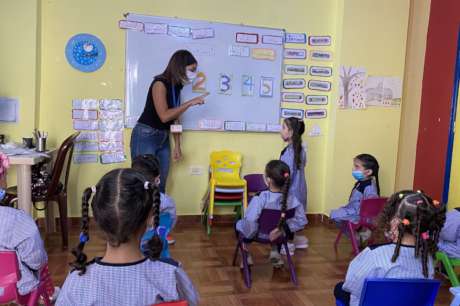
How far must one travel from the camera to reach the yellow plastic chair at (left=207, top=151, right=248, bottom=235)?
382 cm

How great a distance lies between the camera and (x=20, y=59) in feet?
11.7

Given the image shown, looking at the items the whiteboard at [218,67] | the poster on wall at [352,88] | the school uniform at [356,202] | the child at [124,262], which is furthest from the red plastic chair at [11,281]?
the poster on wall at [352,88]

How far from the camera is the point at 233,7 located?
13.4 ft

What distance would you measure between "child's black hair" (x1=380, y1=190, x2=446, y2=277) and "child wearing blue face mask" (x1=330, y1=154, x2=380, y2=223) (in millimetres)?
1529

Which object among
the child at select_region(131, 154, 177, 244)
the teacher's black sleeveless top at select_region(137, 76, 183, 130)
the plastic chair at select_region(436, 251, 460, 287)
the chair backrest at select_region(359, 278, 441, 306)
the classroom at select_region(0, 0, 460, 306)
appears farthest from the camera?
the teacher's black sleeveless top at select_region(137, 76, 183, 130)

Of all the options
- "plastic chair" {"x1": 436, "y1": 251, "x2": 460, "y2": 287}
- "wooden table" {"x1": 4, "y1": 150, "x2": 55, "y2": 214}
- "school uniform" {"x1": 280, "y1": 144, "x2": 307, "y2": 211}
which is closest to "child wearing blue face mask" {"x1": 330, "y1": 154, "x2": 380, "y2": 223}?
"school uniform" {"x1": 280, "y1": 144, "x2": 307, "y2": 211}

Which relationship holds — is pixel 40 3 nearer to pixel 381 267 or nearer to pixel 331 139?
pixel 331 139

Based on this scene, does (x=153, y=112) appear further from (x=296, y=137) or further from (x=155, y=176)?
(x=296, y=137)

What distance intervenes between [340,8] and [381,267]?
10.6 ft

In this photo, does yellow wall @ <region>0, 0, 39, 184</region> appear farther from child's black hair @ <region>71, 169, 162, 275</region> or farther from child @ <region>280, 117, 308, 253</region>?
child's black hair @ <region>71, 169, 162, 275</region>

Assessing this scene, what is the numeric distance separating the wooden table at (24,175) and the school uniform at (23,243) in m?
1.28

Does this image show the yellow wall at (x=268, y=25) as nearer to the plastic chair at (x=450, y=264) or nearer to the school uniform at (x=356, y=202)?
the school uniform at (x=356, y=202)

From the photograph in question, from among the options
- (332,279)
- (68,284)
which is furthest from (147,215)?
(332,279)

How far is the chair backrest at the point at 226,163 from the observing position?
4113mm
